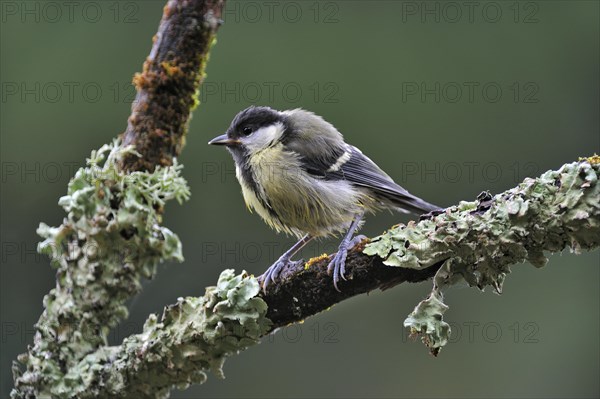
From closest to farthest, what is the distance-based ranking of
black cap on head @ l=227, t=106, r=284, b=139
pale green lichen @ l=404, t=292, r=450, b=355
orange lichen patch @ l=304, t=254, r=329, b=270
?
pale green lichen @ l=404, t=292, r=450, b=355
orange lichen patch @ l=304, t=254, r=329, b=270
black cap on head @ l=227, t=106, r=284, b=139

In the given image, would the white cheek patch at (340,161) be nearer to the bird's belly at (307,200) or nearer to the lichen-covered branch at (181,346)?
the bird's belly at (307,200)

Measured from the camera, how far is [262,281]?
2.01 metres

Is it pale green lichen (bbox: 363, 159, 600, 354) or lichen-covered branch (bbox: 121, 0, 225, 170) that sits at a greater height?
lichen-covered branch (bbox: 121, 0, 225, 170)

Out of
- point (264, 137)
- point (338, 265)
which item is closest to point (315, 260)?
point (338, 265)

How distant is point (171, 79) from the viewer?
2.37 metres

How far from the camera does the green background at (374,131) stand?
185 inches

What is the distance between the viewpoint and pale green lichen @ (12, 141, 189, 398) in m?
2.17

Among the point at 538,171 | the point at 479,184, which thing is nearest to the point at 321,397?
the point at 479,184

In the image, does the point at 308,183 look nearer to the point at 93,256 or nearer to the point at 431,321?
the point at 93,256

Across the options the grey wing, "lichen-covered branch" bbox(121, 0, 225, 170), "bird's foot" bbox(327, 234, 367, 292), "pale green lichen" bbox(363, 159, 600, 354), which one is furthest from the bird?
"pale green lichen" bbox(363, 159, 600, 354)

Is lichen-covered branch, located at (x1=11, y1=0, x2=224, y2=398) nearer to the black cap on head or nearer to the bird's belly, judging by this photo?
the bird's belly

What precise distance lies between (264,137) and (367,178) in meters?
0.47

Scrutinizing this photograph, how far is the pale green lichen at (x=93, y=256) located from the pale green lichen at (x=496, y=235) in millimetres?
750

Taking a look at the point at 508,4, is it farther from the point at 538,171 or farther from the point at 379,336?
the point at 379,336
